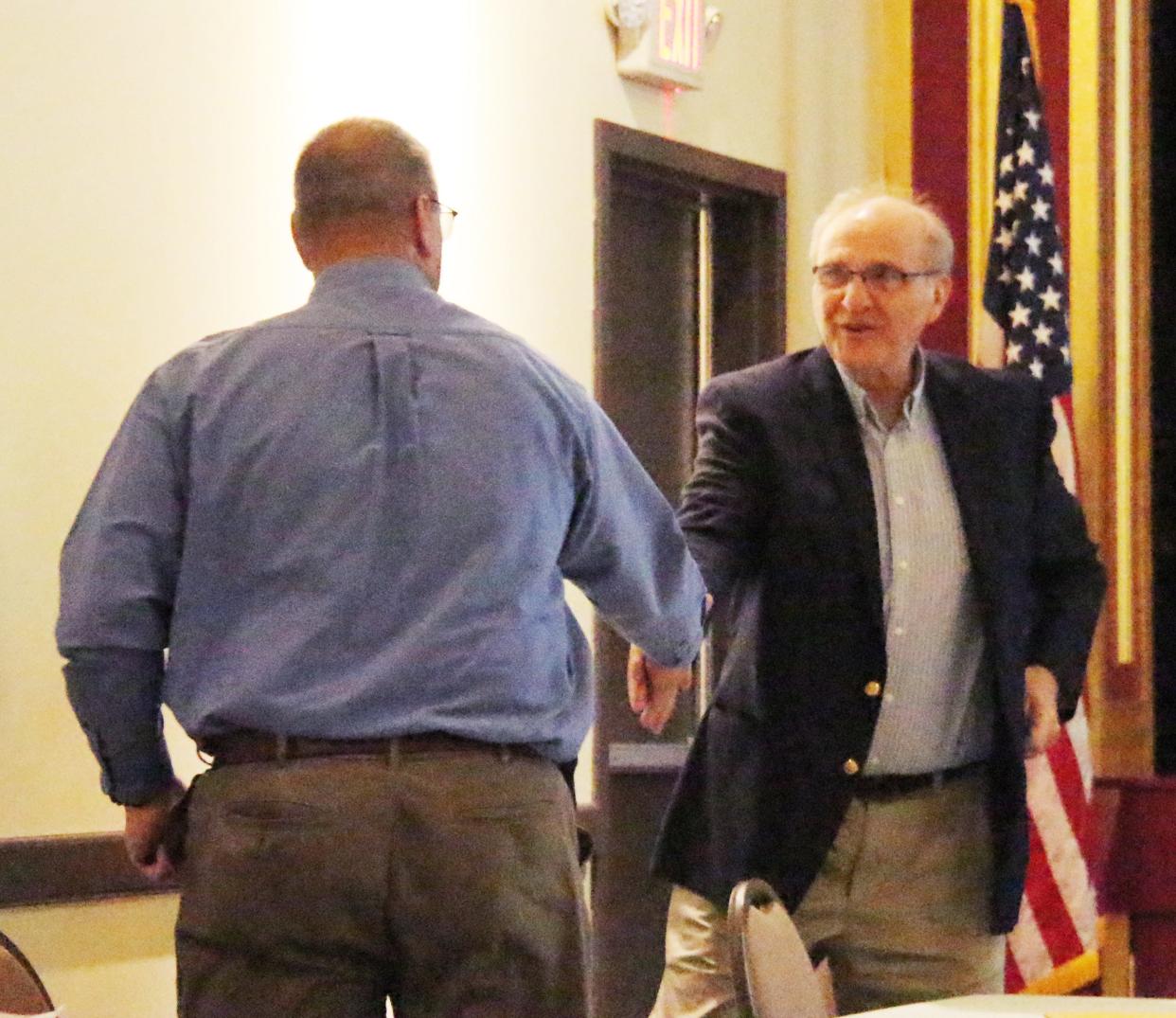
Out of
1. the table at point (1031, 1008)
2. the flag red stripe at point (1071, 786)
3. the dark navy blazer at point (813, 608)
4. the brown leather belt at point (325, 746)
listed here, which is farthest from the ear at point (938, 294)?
Result: the flag red stripe at point (1071, 786)

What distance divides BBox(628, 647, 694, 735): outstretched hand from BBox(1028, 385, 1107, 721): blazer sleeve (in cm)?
79

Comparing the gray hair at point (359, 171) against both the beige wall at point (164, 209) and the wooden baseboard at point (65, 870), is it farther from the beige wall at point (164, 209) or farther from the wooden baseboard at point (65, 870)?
the wooden baseboard at point (65, 870)

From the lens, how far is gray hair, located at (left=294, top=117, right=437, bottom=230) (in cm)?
227

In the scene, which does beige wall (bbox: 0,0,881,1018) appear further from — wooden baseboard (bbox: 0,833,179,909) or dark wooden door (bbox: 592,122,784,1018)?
dark wooden door (bbox: 592,122,784,1018)

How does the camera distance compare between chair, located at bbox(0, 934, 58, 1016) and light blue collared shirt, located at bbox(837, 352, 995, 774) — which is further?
light blue collared shirt, located at bbox(837, 352, 995, 774)

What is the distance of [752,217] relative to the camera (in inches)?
201

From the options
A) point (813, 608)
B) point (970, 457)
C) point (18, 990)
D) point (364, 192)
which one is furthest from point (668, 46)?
point (18, 990)

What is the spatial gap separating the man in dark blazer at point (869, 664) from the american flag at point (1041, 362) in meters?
1.53

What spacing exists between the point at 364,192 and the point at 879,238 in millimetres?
1071

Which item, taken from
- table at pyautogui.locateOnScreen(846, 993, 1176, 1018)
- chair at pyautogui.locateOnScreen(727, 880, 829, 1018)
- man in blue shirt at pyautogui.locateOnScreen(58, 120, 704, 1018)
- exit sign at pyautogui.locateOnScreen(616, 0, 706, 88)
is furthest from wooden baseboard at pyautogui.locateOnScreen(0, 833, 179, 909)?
exit sign at pyautogui.locateOnScreen(616, 0, 706, 88)

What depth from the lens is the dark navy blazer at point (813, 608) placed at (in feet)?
9.42

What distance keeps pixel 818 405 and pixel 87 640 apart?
1288mm

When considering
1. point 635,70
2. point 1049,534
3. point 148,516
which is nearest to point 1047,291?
point 635,70

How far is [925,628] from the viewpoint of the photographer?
2.91 m
